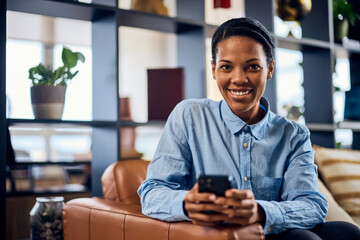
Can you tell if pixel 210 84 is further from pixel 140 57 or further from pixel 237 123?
pixel 140 57

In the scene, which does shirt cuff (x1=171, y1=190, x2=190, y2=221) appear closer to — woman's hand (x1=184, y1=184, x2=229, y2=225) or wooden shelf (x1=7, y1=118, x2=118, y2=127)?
woman's hand (x1=184, y1=184, x2=229, y2=225)

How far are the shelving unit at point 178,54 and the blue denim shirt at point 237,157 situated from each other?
63 cm

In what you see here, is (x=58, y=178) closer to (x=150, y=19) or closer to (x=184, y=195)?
(x=150, y=19)

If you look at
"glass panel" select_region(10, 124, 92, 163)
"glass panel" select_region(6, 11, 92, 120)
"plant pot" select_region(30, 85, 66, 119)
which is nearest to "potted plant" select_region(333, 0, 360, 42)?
"plant pot" select_region(30, 85, 66, 119)

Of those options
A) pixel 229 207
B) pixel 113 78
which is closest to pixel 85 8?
pixel 113 78

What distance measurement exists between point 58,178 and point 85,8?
183 inches

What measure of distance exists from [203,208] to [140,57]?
19.8ft

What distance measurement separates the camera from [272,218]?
4.01 feet

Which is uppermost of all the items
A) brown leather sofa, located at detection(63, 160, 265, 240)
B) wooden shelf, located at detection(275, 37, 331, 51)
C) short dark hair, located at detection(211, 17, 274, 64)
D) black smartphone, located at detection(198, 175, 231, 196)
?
wooden shelf, located at detection(275, 37, 331, 51)

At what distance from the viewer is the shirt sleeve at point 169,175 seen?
1.24 meters

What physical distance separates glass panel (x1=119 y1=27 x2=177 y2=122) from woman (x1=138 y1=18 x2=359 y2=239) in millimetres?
5174

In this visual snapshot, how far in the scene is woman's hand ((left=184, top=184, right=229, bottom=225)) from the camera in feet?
3.57

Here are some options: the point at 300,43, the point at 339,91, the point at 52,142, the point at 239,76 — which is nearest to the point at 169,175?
the point at 239,76

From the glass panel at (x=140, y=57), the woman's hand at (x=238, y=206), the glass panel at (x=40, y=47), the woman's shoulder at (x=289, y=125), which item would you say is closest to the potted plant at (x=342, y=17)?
the woman's shoulder at (x=289, y=125)
